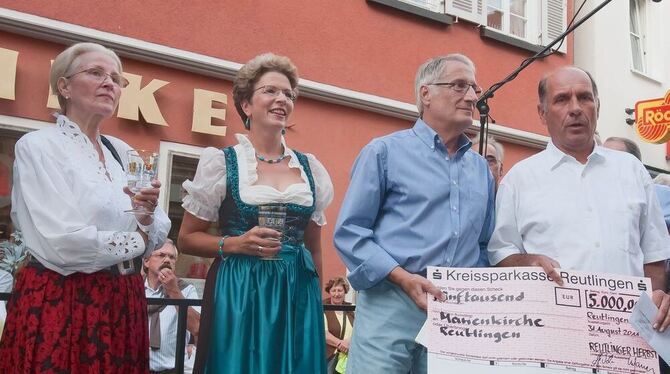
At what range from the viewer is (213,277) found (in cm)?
294

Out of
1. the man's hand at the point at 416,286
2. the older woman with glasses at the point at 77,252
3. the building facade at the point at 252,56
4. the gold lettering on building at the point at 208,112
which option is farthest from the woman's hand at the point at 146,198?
the gold lettering on building at the point at 208,112

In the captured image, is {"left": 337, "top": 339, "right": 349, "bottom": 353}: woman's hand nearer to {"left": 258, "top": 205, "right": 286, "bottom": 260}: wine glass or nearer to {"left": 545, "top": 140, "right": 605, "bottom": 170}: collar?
{"left": 258, "top": 205, "right": 286, "bottom": 260}: wine glass

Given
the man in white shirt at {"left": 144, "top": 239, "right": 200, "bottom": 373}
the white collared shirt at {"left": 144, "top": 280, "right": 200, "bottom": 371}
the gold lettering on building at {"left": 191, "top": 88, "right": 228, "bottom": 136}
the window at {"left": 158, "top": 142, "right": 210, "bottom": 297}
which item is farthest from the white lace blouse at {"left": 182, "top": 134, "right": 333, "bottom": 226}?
the gold lettering on building at {"left": 191, "top": 88, "right": 228, "bottom": 136}

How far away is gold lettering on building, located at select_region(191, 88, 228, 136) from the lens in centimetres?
737

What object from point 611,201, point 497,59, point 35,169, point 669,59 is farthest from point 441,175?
point 669,59

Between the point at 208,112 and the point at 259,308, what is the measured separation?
484 cm

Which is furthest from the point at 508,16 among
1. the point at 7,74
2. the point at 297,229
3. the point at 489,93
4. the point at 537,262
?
the point at 537,262

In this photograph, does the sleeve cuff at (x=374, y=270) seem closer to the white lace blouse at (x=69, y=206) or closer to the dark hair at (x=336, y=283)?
the white lace blouse at (x=69, y=206)

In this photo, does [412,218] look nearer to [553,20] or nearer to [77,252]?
[77,252]

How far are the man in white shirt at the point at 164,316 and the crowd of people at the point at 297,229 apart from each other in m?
0.44

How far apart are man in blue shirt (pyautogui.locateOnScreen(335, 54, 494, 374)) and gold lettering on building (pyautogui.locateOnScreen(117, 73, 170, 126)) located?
461 centimetres

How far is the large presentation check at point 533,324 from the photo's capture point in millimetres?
2234

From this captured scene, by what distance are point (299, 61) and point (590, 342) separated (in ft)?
20.7

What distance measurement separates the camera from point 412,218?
2.58 meters
